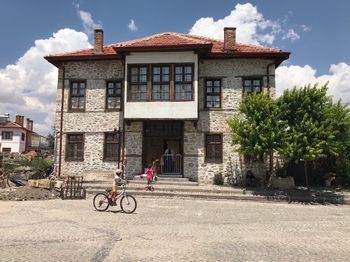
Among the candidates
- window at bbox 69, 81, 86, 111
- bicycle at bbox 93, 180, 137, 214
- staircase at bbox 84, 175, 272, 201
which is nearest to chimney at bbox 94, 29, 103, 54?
window at bbox 69, 81, 86, 111

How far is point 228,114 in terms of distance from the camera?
Result: 20.0m

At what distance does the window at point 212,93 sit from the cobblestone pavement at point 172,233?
7912mm

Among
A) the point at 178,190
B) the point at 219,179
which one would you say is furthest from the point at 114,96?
the point at 219,179

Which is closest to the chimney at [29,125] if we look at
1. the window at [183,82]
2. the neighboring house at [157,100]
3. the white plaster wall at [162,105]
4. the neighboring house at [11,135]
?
the neighboring house at [11,135]

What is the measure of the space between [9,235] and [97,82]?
14.1 meters

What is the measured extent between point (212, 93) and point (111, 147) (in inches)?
268

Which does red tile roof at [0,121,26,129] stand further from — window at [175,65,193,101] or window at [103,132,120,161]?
window at [175,65,193,101]

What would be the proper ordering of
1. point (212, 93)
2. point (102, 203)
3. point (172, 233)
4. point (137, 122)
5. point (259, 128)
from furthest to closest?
point (137, 122) → point (212, 93) → point (259, 128) → point (102, 203) → point (172, 233)

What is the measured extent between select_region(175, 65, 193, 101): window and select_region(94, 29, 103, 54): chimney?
5.48m

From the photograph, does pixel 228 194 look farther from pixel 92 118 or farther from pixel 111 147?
pixel 92 118

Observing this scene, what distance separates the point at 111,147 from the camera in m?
20.8

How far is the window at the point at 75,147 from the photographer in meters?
21.1

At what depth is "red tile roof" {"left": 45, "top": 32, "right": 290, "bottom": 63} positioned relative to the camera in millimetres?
19078

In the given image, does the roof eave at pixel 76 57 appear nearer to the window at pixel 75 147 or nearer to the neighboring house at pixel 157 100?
the neighboring house at pixel 157 100
